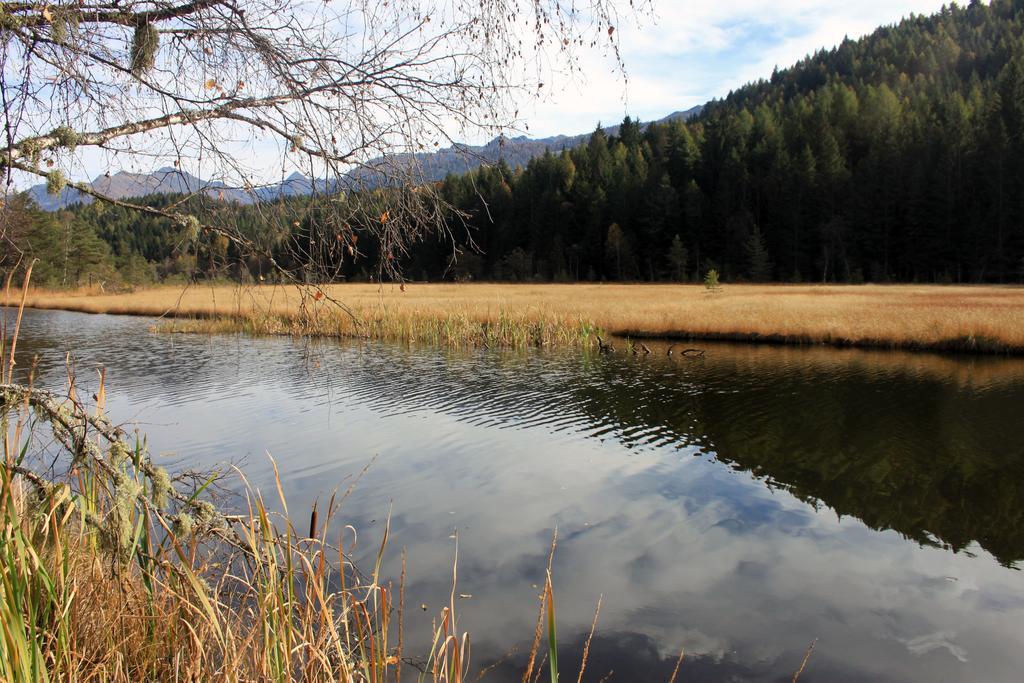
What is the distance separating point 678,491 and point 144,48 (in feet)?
26.7

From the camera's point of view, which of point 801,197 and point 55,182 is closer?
point 55,182

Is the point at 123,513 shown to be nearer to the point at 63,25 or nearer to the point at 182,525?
the point at 182,525

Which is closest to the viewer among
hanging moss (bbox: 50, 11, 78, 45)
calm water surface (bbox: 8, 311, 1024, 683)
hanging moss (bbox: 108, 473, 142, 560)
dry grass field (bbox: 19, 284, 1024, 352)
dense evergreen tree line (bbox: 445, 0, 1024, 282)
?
hanging moss (bbox: 108, 473, 142, 560)

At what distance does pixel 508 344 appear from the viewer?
927 inches

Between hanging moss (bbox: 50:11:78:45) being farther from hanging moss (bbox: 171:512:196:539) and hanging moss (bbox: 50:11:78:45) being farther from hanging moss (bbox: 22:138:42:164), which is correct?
hanging moss (bbox: 171:512:196:539)

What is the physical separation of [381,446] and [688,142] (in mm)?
74094

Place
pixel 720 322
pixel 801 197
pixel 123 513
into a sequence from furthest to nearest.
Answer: pixel 801 197 < pixel 720 322 < pixel 123 513

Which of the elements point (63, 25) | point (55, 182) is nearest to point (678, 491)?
point (55, 182)

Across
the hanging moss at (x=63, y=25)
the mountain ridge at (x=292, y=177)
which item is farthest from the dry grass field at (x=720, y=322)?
the hanging moss at (x=63, y=25)

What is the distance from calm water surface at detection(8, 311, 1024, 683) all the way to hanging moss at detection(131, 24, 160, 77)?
2.48 metres

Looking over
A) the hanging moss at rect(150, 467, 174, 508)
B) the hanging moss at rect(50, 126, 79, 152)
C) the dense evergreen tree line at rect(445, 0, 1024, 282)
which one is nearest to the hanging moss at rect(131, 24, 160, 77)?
the hanging moss at rect(50, 126, 79, 152)

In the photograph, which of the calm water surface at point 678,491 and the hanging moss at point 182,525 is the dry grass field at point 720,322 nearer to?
the calm water surface at point 678,491

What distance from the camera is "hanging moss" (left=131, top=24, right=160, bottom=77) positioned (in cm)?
335

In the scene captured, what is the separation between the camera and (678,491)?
30.9ft
